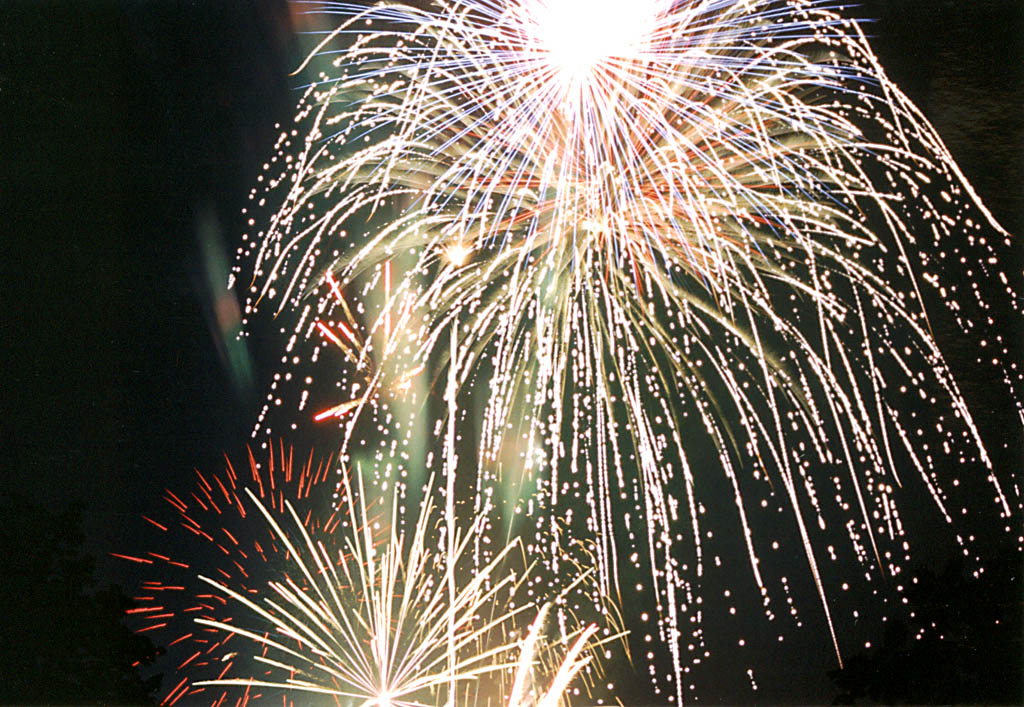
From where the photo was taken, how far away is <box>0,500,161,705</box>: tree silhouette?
187cm

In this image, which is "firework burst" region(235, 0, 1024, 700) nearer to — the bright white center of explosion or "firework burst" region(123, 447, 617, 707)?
the bright white center of explosion

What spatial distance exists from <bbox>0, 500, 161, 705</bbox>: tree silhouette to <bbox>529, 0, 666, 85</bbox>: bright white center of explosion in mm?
1661

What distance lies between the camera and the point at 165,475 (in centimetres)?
186

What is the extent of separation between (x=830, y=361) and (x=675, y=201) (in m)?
0.56

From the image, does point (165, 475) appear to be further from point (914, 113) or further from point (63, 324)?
point (914, 113)

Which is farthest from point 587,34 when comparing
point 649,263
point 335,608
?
point 335,608

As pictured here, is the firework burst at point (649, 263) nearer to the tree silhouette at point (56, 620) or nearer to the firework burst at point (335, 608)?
the firework burst at point (335, 608)

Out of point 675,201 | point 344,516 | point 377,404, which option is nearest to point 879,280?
point 675,201

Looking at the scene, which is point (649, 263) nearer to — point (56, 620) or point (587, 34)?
point (587, 34)

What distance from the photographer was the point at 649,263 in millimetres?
1807

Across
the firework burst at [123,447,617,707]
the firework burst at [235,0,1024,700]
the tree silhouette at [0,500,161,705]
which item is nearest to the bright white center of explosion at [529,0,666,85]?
the firework burst at [235,0,1024,700]

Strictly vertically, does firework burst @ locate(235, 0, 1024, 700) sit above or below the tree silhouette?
above

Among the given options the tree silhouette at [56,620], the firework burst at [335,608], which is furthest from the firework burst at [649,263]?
the tree silhouette at [56,620]

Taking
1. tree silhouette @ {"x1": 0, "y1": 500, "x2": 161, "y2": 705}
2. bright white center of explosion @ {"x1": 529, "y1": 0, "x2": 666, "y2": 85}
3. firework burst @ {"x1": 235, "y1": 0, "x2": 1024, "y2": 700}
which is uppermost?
bright white center of explosion @ {"x1": 529, "y1": 0, "x2": 666, "y2": 85}
